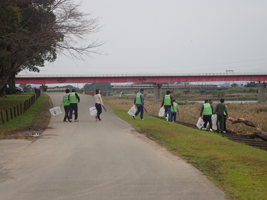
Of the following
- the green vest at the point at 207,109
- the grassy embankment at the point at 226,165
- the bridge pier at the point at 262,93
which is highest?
the green vest at the point at 207,109

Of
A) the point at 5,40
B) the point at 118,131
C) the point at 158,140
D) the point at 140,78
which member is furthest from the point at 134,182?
the point at 140,78

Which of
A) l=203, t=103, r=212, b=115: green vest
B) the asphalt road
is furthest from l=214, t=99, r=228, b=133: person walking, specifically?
the asphalt road

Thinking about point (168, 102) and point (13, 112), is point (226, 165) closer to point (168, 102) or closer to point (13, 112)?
point (168, 102)

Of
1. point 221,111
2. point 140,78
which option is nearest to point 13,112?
point 221,111

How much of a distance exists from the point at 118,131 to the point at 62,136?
2.58 meters

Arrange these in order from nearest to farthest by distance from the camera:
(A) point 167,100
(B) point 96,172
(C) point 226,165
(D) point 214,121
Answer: (B) point 96,172 < (C) point 226,165 < (D) point 214,121 < (A) point 167,100

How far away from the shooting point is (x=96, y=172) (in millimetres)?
7047

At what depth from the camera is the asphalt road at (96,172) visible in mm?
5645

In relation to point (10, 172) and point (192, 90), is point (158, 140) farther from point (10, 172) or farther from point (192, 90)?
point (192, 90)

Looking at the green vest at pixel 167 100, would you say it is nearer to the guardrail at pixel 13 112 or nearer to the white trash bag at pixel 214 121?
the white trash bag at pixel 214 121

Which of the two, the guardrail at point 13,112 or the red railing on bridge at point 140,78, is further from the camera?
the red railing on bridge at point 140,78

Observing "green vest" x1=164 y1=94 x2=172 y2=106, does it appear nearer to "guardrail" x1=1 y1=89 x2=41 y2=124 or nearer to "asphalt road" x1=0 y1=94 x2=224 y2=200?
"asphalt road" x1=0 y1=94 x2=224 y2=200

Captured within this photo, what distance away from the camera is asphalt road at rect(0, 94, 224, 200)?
564cm

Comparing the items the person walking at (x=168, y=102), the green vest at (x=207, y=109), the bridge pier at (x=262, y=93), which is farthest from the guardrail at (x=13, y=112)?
the bridge pier at (x=262, y=93)
